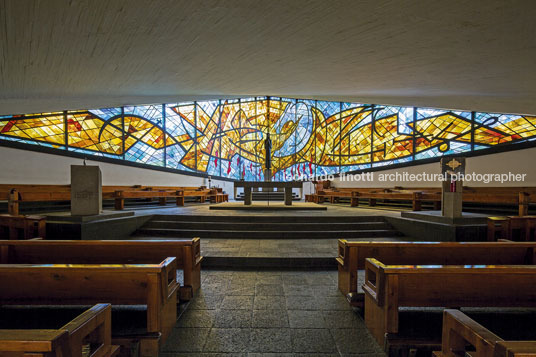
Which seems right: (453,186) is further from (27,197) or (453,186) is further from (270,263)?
(27,197)

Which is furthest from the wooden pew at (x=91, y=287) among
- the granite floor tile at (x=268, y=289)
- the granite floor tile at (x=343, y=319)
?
the granite floor tile at (x=343, y=319)

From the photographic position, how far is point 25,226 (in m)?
3.70

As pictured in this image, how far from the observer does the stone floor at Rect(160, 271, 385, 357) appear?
1.60 metres

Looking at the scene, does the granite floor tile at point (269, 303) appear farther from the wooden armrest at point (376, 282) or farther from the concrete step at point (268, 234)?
the concrete step at point (268, 234)

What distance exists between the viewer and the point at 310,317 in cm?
198

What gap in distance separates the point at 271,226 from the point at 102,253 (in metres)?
2.97

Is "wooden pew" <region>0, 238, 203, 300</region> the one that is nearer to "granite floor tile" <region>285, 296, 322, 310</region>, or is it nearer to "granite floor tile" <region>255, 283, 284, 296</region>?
"granite floor tile" <region>255, 283, 284, 296</region>

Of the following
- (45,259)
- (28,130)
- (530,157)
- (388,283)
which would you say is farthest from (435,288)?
(28,130)

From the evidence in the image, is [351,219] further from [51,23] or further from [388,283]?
[51,23]

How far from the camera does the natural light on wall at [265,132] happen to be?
8180mm

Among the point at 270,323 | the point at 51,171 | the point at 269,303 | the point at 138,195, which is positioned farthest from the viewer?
the point at 51,171

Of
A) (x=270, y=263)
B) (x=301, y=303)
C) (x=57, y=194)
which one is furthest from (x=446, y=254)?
(x=57, y=194)

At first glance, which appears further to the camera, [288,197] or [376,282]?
[288,197]

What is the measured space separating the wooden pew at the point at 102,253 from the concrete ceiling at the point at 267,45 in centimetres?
200
